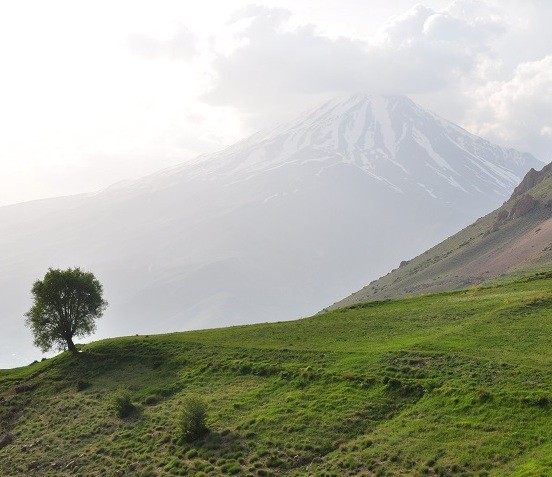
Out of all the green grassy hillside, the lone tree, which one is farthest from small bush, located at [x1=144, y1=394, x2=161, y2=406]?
the lone tree

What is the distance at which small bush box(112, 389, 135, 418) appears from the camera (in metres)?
40.7

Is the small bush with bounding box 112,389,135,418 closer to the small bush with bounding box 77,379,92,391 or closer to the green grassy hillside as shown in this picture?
the green grassy hillside

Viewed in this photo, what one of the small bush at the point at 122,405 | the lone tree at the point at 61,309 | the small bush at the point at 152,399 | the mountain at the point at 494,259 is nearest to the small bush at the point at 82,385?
the small bush at the point at 122,405

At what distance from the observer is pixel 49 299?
192ft

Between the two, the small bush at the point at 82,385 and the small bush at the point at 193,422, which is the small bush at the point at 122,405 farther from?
the small bush at the point at 82,385

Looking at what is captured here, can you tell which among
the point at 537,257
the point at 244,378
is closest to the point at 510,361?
the point at 244,378

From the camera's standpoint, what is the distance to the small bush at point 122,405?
40653mm

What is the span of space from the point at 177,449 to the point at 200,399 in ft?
13.9

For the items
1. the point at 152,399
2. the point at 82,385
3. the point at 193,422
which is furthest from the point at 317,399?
the point at 82,385

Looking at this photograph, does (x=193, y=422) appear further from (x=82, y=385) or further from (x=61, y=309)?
(x=61, y=309)

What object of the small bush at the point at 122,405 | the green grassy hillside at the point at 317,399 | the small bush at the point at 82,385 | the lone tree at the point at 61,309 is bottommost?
the green grassy hillside at the point at 317,399

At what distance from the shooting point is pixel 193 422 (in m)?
34.6

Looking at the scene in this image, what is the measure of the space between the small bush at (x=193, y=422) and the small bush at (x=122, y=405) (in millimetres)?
7251

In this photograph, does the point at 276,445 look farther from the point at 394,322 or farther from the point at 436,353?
the point at 394,322
